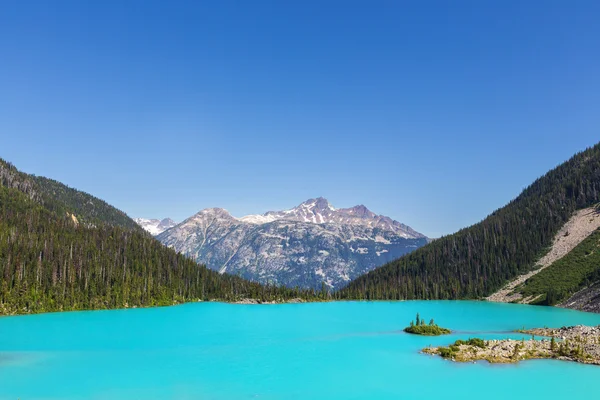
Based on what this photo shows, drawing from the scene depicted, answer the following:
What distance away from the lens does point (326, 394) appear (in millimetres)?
39375

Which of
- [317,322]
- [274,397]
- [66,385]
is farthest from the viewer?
[317,322]

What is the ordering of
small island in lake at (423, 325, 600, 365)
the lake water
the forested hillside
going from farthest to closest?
the forested hillside
small island in lake at (423, 325, 600, 365)
the lake water

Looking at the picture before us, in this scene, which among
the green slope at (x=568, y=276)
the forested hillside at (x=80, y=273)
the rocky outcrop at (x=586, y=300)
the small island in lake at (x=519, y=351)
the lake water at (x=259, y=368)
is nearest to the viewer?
the lake water at (x=259, y=368)

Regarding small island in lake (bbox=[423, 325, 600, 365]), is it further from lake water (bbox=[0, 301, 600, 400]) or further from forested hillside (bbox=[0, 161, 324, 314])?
forested hillside (bbox=[0, 161, 324, 314])

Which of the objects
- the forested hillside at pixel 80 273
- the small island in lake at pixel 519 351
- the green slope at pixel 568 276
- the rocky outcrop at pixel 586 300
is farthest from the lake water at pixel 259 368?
the green slope at pixel 568 276

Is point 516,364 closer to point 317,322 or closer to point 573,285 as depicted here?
point 317,322

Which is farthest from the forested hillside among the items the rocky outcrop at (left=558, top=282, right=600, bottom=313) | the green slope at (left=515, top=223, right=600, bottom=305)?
the rocky outcrop at (left=558, top=282, right=600, bottom=313)

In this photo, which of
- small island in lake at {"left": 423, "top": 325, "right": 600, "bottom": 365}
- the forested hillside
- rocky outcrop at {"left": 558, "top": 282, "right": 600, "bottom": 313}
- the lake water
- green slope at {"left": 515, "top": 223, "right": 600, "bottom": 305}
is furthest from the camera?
green slope at {"left": 515, "top": 223, "right": 600, "bottom": 305}

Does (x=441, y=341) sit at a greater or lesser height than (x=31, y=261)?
lesser

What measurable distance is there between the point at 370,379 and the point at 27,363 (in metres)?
36.4

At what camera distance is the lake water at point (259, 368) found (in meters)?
39.8

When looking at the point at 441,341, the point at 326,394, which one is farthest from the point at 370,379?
the point at 441,341

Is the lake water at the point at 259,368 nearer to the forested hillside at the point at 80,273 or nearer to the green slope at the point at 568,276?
the forested hillside at the point at 80,273

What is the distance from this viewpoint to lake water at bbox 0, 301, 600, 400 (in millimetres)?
39750
